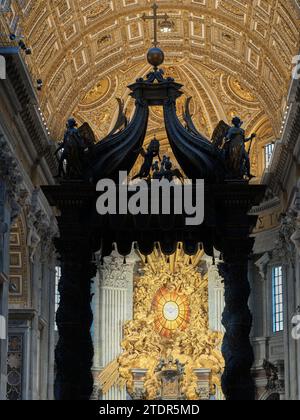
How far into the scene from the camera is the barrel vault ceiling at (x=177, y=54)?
29953 millimetres

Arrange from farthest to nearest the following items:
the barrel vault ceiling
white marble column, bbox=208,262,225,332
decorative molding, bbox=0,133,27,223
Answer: white marble column, bbox=208,262,225,332 → the barrel vault ceiling → decorative molding, bbox=0,133,27,223

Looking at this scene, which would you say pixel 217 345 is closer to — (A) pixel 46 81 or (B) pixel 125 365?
(B) pixel 125 365

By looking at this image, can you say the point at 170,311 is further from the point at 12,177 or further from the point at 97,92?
the point at 12,177

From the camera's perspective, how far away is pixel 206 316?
123 feet

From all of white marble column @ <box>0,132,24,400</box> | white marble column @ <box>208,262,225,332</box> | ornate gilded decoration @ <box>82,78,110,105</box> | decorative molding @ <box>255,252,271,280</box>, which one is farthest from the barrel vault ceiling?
white marble column @ <box>208,262,225,332</box>

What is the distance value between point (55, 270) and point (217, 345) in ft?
21.3

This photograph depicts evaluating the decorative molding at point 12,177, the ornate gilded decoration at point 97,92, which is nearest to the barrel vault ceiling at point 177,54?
the ornate gilded decoration at point 97,92

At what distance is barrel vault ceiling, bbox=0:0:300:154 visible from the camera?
2995cm

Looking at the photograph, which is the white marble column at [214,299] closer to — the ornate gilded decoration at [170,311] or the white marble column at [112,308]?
the ornate gilded decoration at [170,311]

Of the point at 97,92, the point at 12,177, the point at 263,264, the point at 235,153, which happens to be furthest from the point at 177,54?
the point at 235,153

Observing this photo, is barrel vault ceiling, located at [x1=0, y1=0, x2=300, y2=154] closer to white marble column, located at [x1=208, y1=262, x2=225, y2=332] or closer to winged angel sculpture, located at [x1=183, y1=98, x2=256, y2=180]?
white marble column, located at [x1=208, y1=262, x2=225, y2=332]

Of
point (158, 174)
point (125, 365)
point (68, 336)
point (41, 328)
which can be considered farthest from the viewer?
point (125, 365)
